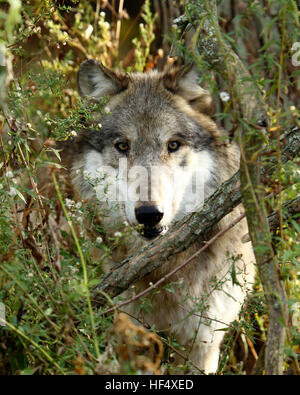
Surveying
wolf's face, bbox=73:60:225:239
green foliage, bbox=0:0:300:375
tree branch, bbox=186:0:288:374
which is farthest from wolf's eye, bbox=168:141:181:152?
tree branch, bbox=186:0:288:374

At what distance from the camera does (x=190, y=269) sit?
3.50 meters

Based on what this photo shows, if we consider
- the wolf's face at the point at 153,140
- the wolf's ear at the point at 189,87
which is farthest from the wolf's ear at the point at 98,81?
the wolf's ear at the point at 189,87

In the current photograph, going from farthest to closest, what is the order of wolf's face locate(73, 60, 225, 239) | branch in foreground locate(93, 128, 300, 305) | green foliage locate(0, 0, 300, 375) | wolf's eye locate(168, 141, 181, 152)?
wolf's eye locate(168, 141, 181, 152) < wolf's face locate(73, 60, 225, 239) < branch in foreground locate(93, 128, 300, 305) < green foliage locate(0, 0, 300, 375)

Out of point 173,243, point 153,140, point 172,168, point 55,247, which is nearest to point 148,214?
point 173,243

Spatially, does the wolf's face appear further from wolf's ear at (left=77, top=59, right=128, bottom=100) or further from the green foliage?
the green foliage

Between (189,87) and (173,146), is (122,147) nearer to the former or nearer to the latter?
(173,146)

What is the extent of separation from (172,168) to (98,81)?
962mm

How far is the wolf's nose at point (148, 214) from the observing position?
2.99m

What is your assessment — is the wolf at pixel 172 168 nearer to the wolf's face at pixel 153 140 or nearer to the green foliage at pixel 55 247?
the wolf's face at pixel 153 140

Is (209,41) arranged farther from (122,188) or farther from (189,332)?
(189,332)

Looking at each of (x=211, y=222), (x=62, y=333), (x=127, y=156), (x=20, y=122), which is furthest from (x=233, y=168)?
(x=62, y=333)

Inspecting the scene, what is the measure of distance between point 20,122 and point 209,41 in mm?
1086

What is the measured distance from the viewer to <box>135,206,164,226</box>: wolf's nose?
2986 millimetres

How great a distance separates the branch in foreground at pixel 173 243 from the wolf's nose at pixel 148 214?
254 mm
